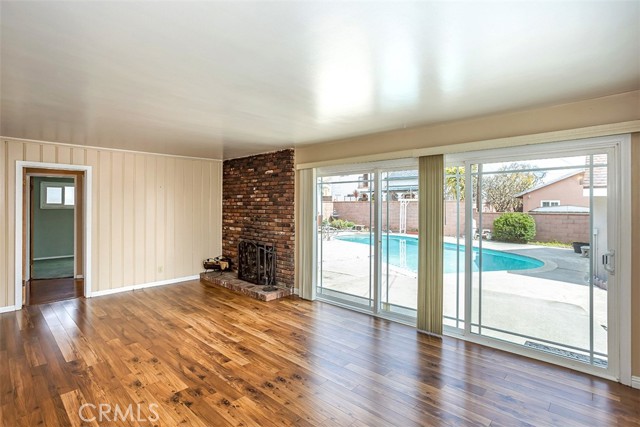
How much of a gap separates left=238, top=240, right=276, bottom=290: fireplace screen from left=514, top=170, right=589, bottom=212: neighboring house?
13.0 ft

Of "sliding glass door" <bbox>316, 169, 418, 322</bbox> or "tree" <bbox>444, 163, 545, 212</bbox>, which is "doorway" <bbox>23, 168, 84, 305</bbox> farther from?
"tree" <bbox>444, 163, 545, 212</bbox>

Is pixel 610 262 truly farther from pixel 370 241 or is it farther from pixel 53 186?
pixel 53 186

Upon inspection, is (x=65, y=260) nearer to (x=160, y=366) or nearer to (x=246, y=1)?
(x=160, y=366)

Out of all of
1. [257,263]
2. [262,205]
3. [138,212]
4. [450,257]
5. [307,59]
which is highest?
[307,59]

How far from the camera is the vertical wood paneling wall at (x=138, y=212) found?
15.7 feet

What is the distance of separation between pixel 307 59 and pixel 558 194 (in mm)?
2850

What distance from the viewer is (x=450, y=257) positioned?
3.91 m

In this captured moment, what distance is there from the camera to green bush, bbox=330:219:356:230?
508 centimetres

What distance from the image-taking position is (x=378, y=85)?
102 inches

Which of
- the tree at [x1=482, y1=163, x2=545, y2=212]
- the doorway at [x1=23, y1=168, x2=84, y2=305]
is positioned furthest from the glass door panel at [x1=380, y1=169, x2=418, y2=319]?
the doorway at [x1=23, y1=168, x2=84, y2=305]

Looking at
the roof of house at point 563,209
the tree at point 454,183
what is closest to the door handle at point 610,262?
the roof of house at point 563,209

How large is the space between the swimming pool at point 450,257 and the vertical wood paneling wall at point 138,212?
3.68 m

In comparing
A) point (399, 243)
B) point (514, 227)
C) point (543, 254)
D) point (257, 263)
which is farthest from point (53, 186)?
point (543, 254)

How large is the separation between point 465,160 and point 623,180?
1.37 metres
